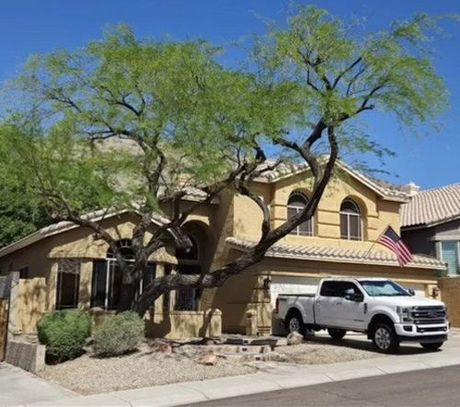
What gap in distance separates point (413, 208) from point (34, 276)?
21.5 m

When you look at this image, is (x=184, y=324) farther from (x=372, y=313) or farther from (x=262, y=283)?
(x=372, y=313)

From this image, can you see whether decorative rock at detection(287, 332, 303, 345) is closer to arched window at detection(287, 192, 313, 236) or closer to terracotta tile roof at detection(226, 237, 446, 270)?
terracotta tile roof at detection(226, 237, 446, 270)

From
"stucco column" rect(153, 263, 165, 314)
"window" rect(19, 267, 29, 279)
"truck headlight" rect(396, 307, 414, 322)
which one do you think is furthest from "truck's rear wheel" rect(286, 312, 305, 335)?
"window" rect(19, 267, 29, 279)

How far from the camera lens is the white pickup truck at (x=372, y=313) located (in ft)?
55.0

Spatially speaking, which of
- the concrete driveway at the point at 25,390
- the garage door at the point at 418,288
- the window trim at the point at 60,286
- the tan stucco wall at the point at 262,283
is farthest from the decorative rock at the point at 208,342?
the garage door at the point at 418,288

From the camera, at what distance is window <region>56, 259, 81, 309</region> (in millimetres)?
21797

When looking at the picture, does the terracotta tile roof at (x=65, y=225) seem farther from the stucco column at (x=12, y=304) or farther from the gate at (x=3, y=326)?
the gate at (x=3, y=326)

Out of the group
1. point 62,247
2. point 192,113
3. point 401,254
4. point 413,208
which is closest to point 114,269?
point 62,247

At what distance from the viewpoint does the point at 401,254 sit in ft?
79.1

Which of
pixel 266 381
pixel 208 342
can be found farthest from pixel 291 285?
pixel 266 381

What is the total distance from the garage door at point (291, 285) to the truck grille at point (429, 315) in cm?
721

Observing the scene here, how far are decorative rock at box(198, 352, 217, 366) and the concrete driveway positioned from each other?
11.5 ft

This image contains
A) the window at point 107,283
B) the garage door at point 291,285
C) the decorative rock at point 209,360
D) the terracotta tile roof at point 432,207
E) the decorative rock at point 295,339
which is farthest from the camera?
the terracotta tile roof at point 432,207

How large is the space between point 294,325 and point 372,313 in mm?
4008
